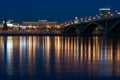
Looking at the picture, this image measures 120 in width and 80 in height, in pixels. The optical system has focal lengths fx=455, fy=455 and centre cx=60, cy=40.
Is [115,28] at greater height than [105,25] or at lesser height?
lesser

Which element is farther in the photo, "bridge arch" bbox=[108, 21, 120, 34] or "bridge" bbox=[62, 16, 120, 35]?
"bridge" bbox=[62, 16, 120, 35]

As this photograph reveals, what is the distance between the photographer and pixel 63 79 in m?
20.6

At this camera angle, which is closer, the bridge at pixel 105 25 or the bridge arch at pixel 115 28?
the bridge arch at pixel 115 28

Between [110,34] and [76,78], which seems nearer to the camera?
[76,78]

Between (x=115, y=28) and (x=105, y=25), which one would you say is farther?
(x=105, y=25)

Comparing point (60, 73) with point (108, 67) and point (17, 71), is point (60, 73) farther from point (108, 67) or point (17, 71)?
point (108, 67)

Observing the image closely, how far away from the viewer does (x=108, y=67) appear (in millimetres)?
26172

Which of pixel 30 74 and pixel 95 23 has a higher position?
pixel 95 23

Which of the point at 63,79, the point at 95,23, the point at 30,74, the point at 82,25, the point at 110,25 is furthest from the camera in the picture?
the point at 82,25

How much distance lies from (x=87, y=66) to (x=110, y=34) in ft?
287

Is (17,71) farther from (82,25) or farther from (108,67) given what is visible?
(82,25)

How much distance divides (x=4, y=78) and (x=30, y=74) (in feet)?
6.21

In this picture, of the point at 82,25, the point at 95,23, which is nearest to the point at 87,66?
the point at 95,23

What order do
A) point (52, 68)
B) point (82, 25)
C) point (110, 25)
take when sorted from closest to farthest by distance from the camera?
point (52, 68) → point (110, 25) → point (82, 25)
